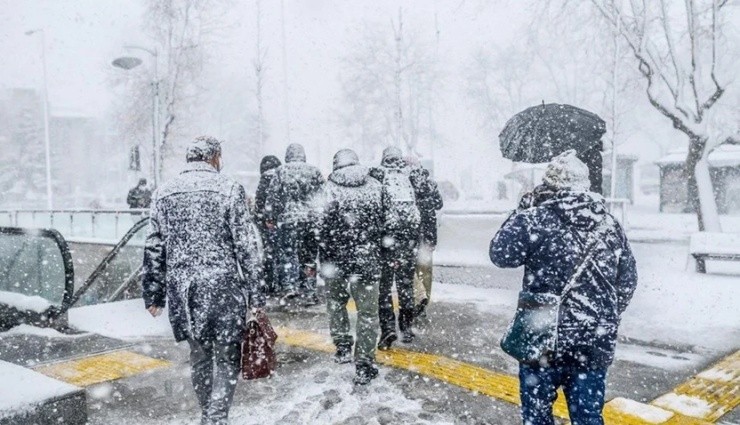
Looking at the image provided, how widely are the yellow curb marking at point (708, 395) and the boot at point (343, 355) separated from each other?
2.46 m

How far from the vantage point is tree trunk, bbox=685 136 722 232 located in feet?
39.3

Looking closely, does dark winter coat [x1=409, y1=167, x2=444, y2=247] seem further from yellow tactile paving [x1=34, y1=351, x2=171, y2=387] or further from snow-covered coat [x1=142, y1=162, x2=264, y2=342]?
yellow tactile paving [x1=34, y1=351, x2=171, y2=387]

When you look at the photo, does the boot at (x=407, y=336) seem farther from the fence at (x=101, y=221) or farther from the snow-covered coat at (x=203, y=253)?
the fence at (x=101, y=221)

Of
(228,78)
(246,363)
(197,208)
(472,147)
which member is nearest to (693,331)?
(246,363)

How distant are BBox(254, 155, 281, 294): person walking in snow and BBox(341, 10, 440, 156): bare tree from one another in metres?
30.2

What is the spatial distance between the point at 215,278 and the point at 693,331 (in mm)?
5434

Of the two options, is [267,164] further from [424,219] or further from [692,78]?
[692,78]

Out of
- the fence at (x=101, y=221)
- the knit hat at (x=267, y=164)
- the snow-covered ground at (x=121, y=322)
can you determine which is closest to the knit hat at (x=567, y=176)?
the snow-covered ground at (x=121, y=322)

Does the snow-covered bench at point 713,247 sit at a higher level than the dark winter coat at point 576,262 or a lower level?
lower

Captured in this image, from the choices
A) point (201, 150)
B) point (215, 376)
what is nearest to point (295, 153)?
point (201, 150)

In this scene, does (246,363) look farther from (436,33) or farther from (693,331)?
(436,33)

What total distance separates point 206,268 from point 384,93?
40.7m

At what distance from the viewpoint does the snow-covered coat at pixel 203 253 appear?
10.5 ft

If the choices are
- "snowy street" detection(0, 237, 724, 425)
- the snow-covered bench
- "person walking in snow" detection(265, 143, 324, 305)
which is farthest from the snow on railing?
the snow-covered bench
